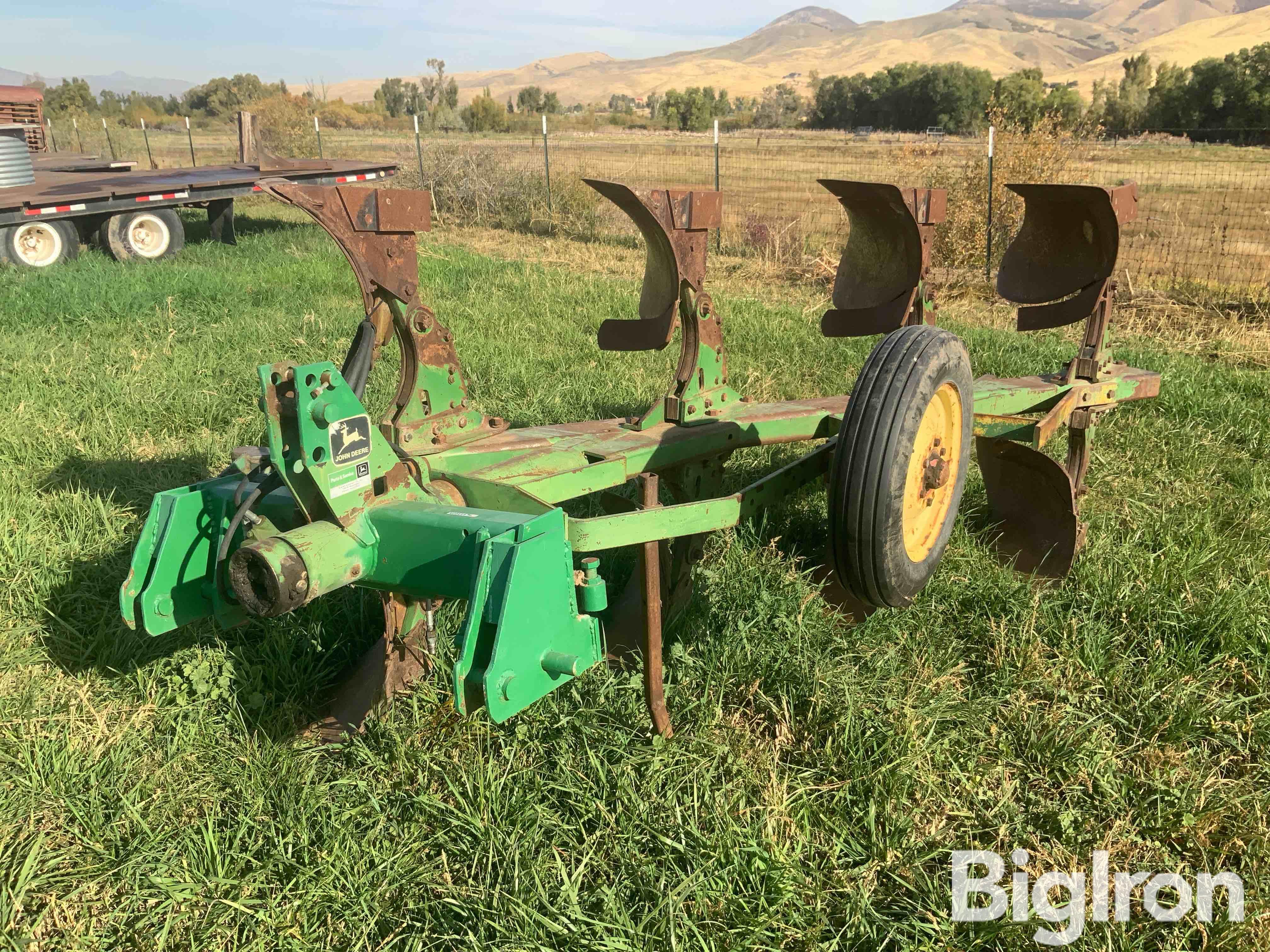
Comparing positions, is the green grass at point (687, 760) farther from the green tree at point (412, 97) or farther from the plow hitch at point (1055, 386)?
the green tree at point (412, 97)

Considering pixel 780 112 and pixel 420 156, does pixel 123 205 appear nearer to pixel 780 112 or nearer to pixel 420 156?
pixel 420 156

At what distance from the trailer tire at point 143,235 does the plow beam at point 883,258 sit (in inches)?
381

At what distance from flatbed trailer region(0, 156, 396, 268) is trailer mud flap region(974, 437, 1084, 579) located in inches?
351

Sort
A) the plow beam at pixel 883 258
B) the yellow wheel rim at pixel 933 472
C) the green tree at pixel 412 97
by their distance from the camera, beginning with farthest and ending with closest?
the green tree at pixel 412 97 < the plow beam at pixel 883 258 < the yellow wheel rim at pixel 933 472

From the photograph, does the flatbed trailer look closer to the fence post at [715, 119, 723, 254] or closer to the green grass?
the fence post at [715, 119, 723, 254]

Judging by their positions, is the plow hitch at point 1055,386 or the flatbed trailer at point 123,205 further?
the flatbed trailer at point 123,205

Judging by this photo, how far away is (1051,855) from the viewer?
7.36 ft

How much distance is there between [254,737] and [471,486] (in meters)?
1.02

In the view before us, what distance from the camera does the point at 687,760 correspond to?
2512 millimetres

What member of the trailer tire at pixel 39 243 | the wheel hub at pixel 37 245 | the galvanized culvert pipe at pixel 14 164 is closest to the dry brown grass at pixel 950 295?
the trailer tire at pixel 39 243

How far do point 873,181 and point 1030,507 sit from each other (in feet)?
17.3

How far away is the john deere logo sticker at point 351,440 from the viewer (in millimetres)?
2102

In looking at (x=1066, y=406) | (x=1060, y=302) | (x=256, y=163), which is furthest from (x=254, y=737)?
(x=256, y=163)

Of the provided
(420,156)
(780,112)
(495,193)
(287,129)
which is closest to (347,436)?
(495,193)
